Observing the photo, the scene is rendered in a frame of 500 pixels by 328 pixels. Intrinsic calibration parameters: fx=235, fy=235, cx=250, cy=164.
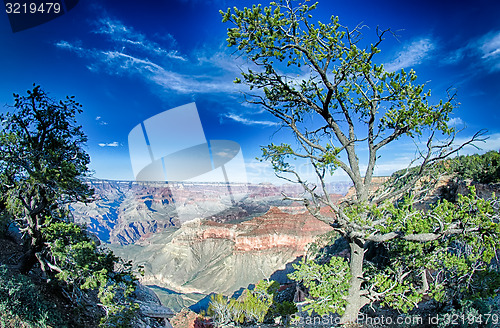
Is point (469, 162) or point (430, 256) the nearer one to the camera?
point (430, 256)

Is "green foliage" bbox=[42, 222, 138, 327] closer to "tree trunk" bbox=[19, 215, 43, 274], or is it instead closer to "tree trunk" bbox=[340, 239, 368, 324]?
"tree trunk" bbox=[19, 215, 43, 274]

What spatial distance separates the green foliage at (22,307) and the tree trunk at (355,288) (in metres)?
7.18

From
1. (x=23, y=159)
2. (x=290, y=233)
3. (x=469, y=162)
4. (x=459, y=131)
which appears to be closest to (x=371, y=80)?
(x=459, y=131)

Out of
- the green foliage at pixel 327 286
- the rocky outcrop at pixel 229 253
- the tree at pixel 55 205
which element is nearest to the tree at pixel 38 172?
the tree at pixel 55 205

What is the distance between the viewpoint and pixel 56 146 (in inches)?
310

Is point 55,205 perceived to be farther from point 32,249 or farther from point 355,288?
point 355,288

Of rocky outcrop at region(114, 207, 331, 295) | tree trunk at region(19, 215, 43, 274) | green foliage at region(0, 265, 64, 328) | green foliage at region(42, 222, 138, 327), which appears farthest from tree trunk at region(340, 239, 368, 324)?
rocky outcrop at region(114, 207, 331, 295)

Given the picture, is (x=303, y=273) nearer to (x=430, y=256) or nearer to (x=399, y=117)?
(x=430, y=256)

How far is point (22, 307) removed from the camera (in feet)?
18.4

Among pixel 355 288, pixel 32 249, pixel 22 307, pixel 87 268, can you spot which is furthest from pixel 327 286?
pixel 32 249

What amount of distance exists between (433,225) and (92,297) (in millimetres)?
11485

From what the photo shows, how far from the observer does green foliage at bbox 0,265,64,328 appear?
5.37 meters

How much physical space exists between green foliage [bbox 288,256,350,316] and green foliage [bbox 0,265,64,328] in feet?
20.8

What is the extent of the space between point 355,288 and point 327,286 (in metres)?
0.60
